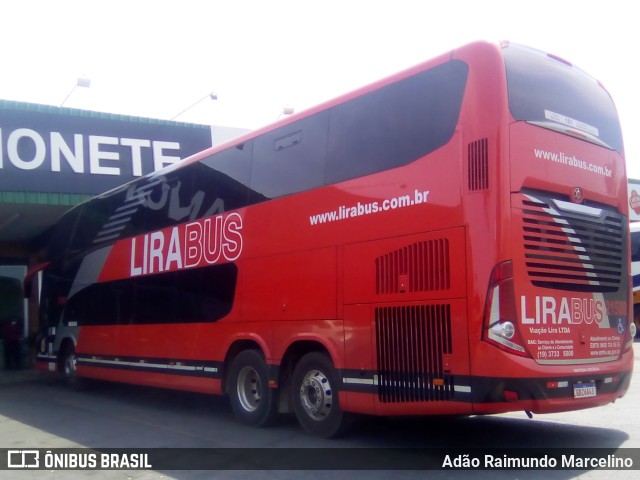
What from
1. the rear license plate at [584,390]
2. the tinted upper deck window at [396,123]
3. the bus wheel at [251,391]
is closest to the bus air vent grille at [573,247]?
the rear license plate at [584,390]

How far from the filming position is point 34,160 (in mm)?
18062

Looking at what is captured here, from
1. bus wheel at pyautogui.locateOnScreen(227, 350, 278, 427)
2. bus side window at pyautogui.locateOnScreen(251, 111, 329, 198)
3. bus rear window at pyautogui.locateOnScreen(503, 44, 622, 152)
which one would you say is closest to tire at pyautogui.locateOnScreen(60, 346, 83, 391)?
bus wheel at pyautogui.locateOnScreen(227, 350, 278, 427)

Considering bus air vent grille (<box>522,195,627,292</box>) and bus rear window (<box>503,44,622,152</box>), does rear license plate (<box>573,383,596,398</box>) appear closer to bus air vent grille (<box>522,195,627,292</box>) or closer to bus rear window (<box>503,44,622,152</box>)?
bus air vent grille (<box>522,195,627,292</box>)

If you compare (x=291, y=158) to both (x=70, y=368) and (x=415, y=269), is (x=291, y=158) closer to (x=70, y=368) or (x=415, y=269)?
(x=415, y=269)

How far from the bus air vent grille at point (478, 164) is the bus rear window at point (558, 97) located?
1.58 feet

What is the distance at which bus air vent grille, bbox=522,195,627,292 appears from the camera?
7266 mm

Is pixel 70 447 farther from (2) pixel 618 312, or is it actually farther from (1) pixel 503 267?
(2) pixel 618 312

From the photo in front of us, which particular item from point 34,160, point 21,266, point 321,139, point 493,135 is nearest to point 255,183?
point 321,139

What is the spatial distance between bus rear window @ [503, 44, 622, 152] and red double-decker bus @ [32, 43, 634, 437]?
25mm

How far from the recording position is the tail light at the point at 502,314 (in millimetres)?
6902

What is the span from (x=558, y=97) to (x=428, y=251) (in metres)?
2.25

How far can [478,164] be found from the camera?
725 centimetres

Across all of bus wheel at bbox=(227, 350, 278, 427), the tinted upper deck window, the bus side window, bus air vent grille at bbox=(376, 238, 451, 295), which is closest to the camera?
bus air vent grille at bbox=(376, 238, 451, 295)

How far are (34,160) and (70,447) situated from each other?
10.9 metres
